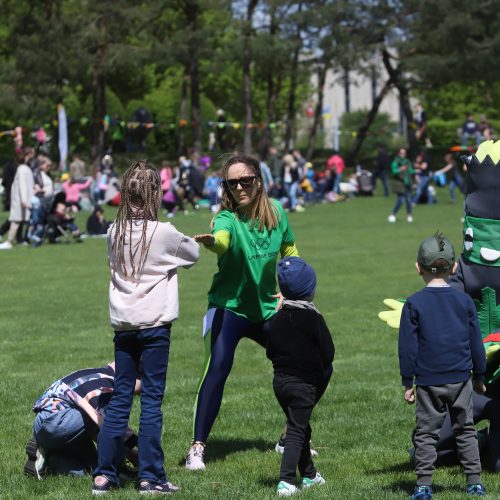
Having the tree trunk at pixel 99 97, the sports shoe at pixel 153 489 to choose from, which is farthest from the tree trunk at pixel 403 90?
the sports shoe at pixel 153 489

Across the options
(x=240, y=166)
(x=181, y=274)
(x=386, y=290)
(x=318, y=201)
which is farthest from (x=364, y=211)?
(x=240, y=166)

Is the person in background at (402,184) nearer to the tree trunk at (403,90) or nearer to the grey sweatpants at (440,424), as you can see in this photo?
the tree trunk at (403,90)

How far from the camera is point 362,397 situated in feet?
30.4

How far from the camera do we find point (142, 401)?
20.2ft

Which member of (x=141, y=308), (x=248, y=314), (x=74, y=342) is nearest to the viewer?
(x=141, y=308)

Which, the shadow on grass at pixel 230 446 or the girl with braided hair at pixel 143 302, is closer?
the girl with braided hair at pixel 143 302

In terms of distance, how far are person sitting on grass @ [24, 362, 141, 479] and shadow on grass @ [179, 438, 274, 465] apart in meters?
0.74

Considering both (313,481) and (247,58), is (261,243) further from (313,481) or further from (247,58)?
(247,58)

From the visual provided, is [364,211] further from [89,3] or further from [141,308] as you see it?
[141,308]

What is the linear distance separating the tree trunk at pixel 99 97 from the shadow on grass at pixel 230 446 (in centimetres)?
4058

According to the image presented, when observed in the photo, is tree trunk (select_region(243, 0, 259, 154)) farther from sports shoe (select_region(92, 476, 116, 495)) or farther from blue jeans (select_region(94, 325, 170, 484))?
sports shoe (select_region(92, 476, 116, 495))

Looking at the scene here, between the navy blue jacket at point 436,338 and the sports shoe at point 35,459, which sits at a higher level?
the navy blue jacket at point 436,338

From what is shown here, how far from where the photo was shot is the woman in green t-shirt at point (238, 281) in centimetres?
700

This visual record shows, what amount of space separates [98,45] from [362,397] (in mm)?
40822
